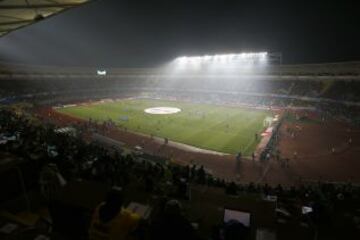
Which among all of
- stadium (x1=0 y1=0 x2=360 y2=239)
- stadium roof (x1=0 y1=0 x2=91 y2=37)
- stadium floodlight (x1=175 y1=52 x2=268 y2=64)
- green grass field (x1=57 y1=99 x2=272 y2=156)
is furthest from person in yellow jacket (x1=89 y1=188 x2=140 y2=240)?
stadium floodlight (x1=175 y1=52 x2=268 y2=64)

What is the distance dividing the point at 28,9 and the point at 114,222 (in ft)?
33.3

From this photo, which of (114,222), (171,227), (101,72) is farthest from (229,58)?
(171,227)

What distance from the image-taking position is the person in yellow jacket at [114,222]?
3.67 metres

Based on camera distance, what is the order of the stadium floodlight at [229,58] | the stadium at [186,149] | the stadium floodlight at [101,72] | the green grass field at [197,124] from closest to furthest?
1. the stadium at [186,149]
2. the green grass field at [197,124]
3. the stadium floodlight at [229,58]
4. the stadium floodlight at [101,72]

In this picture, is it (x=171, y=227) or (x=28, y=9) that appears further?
(x=28, y=9)

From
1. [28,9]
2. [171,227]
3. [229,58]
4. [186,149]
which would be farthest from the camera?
[229,58]

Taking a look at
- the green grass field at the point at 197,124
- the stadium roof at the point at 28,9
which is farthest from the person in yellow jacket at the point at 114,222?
the green grass field at the point at 197,124

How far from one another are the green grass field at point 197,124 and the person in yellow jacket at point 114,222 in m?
24.2

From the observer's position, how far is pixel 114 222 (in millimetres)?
3705

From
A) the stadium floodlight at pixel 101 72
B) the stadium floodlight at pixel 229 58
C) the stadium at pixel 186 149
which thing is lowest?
the stadium at pixel 186 149

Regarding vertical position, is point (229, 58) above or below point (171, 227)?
above

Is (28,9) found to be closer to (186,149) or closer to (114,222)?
(114,222)

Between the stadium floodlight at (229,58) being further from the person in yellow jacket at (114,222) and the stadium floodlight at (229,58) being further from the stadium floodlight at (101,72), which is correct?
the person in yellow jacket at (114,222)

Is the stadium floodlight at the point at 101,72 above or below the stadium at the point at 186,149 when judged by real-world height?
above
